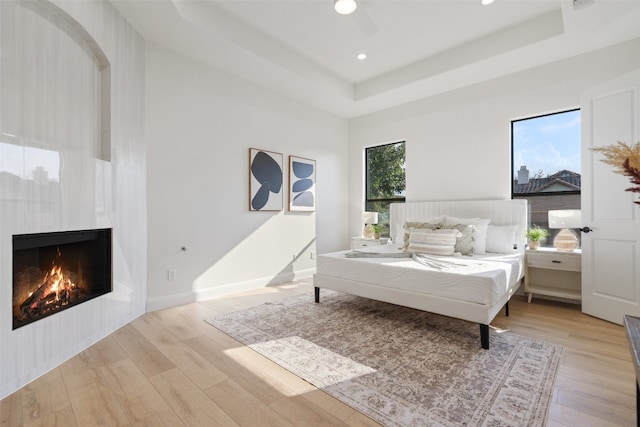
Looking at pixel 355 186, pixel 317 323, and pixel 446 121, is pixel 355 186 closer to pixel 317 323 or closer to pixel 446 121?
pixel 446 121

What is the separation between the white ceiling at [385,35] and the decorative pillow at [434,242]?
6.97ft

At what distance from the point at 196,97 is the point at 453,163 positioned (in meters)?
3.70

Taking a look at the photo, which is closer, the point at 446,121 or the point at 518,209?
the point at 518,209

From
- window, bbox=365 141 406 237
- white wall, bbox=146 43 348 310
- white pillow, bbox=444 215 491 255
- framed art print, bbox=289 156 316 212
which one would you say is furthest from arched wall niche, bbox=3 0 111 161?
window, bbox=365 141 406 237

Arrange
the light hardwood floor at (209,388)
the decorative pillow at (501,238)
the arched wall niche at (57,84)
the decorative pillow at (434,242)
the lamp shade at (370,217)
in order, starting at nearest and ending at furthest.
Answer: the light hardwood floor at (209,388), the arched wall niche at (57,84), the decorative pillow at (434,242), the decorative pillow at (501,238), the lamp shade at (370,217)

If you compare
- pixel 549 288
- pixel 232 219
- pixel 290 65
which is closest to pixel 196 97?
pixel 290 65

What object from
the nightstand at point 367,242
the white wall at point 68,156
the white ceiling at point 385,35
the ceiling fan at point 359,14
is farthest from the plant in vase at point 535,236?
the white wall at point 68,156

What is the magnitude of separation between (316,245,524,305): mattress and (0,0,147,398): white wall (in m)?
2.10

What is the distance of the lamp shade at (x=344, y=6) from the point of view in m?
2.87

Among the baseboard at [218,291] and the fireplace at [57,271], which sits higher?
the fireplace at [57,271]

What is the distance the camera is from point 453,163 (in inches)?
178

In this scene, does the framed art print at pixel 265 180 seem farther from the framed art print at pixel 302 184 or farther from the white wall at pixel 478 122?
the white wall at pixel 478 122

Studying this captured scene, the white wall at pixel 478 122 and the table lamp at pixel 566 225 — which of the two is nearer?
the table lamp at pixel 566 225

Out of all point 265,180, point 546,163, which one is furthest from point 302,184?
point 546,163
